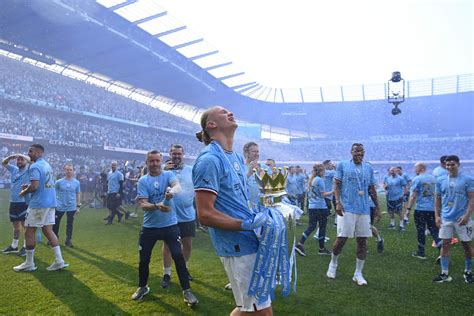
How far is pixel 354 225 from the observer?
544 centimetres

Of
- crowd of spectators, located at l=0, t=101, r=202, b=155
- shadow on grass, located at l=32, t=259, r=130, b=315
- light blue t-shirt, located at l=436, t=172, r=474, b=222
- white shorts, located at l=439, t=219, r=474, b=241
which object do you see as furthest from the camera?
crowd of spectators, located at l=0, t=101, r=202, b=155

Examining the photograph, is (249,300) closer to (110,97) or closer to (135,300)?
(135,300)

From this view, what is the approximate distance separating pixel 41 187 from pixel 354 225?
5570mm

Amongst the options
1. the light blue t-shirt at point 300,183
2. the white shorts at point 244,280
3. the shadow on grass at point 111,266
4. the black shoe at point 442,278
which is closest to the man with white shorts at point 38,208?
the shadow on grass at point 111,266

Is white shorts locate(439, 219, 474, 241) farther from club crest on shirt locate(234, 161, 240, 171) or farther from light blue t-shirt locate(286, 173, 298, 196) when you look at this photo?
light blue t-shirt locate(286, 173, 298, 196)

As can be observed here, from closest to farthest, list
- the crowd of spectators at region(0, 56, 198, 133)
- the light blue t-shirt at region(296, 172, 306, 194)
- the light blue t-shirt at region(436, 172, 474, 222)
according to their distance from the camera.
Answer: the light blue t-shirt at region(436, 172, 474, 222)
the light blue t-shirt at region(296, 172, 306, 194)
the crowd of spectators at region(0, 56, 198, 133)

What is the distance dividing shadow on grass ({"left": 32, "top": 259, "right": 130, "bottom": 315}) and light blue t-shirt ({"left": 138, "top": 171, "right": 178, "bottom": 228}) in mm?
1200

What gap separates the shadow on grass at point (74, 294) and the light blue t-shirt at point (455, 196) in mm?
5210

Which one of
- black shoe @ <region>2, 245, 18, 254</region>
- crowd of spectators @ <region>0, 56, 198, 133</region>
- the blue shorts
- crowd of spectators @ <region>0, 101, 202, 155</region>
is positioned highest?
crowd of spectators @ <region>0, 56, 198, 133</region>

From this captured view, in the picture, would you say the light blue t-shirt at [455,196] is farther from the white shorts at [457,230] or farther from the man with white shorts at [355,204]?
the man with white shorts at [355,204]

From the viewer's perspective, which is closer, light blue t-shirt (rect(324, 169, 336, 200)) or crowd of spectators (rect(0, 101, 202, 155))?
light blue t-shirt (rect(324, 169, 336, 200))

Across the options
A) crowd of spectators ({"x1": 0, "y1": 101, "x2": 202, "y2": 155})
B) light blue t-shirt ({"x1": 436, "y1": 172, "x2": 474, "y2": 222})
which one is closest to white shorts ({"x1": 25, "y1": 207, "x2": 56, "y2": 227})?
light blue t-shirt ({"x1": 436, "y1": 172, "x2": 474, "y2": 222})

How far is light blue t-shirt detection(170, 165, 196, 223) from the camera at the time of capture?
554 cm

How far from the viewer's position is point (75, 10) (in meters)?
22.9
